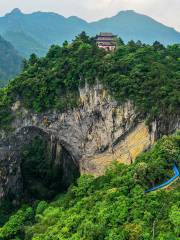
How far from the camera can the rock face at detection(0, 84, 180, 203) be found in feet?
56.8

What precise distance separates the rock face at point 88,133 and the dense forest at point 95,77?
390mm

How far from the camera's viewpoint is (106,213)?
10.6 m

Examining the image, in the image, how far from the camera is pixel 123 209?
1055cm

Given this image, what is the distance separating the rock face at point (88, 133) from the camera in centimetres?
1731

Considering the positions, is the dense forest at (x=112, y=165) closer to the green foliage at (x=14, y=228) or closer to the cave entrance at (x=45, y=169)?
the green foliage at (x=14, y=228)

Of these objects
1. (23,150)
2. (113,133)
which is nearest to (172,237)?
(113,133)

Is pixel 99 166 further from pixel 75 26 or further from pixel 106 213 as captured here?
pixel 75 26

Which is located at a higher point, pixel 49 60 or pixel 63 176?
pixel 49 60

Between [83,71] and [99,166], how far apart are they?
406 cm

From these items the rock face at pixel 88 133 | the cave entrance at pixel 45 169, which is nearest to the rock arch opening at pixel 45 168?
the cave entrance at pixel 45 169

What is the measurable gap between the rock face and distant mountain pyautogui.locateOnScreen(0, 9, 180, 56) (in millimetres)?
79486

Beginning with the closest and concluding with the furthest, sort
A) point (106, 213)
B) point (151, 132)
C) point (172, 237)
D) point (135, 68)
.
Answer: point (172, 237), point (106, 213), point (151, 132), point (135, 68)

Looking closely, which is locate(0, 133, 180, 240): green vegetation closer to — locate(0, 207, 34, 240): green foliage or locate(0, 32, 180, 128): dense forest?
locate(0, 207, 34, 240): green foliage

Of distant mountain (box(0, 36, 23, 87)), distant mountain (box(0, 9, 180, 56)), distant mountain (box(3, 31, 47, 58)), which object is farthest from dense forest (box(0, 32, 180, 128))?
distant mountain (box(0, 9, 180, 56))
